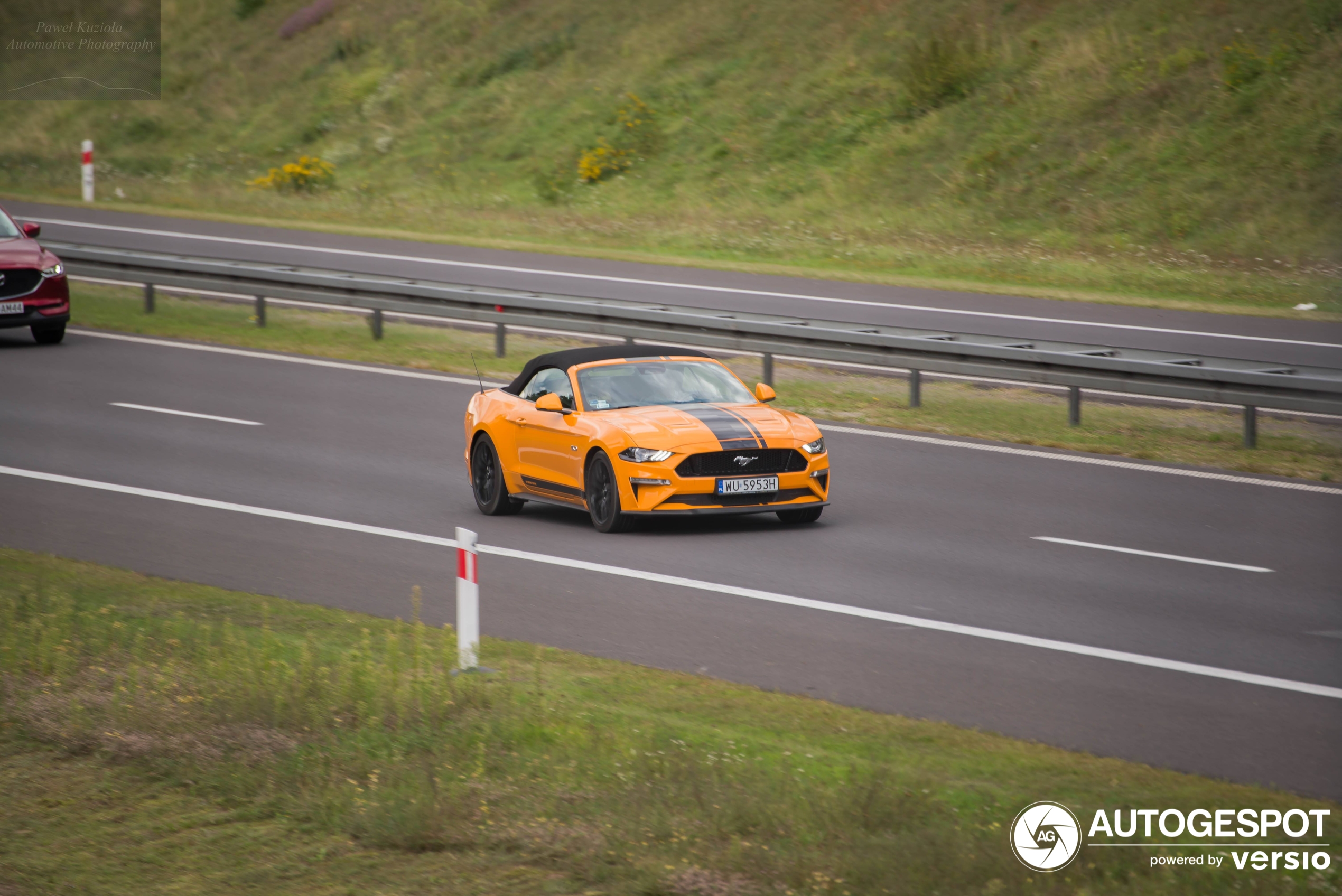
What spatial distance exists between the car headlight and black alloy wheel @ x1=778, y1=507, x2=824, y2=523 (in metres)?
1.30

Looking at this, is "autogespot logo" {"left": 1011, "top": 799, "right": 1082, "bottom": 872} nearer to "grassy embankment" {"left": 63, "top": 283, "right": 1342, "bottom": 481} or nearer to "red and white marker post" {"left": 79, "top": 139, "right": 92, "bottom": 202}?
"grassy embankment" {"left": 63, "top": 283, "right": 1342, "bottom": 481}

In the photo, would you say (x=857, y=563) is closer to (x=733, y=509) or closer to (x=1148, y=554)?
(x=733, y=509)

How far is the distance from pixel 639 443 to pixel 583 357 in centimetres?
179

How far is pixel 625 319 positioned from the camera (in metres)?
23.1

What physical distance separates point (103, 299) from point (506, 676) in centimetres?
2274

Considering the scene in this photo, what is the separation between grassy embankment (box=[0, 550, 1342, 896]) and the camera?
6391 mm

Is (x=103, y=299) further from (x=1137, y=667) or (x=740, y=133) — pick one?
(x=1137, y=667)

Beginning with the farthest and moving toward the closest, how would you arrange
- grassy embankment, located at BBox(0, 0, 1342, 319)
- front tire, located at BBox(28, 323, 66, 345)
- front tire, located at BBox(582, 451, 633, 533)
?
grassy embankment, located at BBox(0, 0, 1342, 319) → front tire, located at BBox(28, 323, 66, 345) → front tire, located at BBox(582, 451, 633, 533)

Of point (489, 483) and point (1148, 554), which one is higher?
point (489, 483)

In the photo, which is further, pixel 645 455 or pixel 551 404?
pixel 551 404

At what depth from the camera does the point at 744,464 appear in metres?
13.7

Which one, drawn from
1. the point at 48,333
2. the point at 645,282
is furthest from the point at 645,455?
the point at 645,282

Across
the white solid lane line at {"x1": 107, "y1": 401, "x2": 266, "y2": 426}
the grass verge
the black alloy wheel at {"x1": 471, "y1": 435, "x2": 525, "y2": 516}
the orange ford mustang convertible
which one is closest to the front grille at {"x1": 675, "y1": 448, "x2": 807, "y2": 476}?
the orange ford mustang convertible

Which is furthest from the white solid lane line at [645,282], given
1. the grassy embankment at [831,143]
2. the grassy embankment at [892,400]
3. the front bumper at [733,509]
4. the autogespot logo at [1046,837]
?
the autogespot logo at [1046,837]
